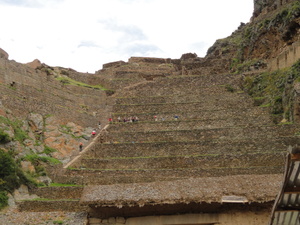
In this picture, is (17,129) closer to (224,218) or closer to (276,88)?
(224,218)

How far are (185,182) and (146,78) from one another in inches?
1352

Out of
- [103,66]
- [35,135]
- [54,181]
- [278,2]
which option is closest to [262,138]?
[54,181]

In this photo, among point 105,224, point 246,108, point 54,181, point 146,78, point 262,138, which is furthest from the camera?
point 146,78

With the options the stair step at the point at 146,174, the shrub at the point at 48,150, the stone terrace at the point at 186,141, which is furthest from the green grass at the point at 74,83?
the stair step at the point at 146,174

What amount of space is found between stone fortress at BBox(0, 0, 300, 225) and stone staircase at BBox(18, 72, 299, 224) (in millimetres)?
60

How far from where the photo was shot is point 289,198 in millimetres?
6414

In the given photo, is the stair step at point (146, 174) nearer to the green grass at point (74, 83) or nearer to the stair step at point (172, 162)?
the stair step at point (172, 162)

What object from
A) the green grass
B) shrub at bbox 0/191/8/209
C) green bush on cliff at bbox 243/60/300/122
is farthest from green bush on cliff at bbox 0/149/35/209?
the green grass

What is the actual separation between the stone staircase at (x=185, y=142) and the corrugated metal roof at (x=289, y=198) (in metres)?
12.1

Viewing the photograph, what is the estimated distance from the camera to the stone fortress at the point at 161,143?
8.50 m

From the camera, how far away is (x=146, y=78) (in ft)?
141

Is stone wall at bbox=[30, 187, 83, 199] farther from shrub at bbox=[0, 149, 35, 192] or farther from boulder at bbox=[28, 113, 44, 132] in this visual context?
boulder at bbox=[28, 113, 44, 132]

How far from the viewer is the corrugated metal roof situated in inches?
231

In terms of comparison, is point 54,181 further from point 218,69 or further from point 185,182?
point 218,69
